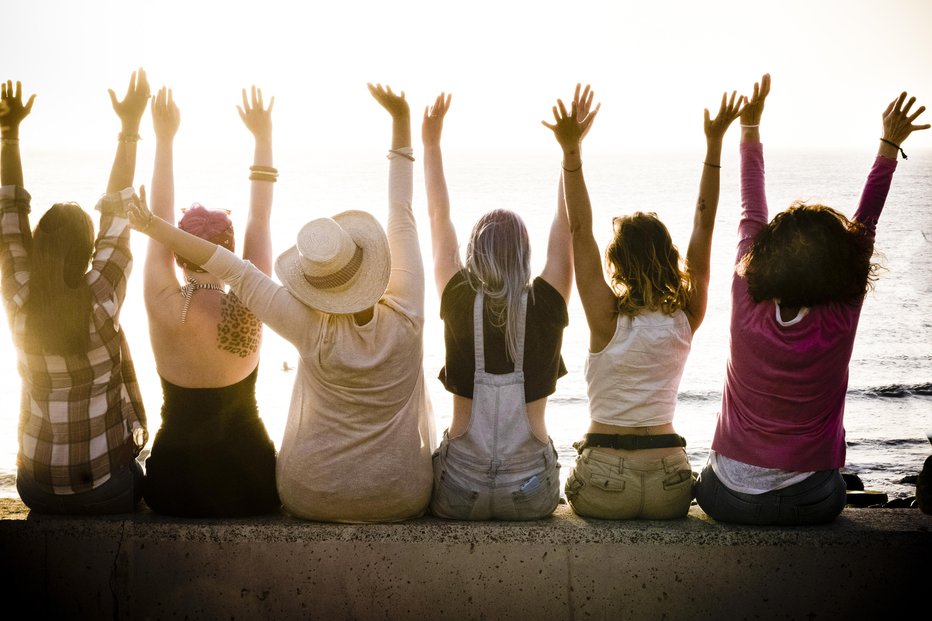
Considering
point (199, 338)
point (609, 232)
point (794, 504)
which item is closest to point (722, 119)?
point (794, 504)

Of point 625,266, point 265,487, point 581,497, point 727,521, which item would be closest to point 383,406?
point 265,487

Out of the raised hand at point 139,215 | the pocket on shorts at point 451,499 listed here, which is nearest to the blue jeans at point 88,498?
the raised hand at point 139,215

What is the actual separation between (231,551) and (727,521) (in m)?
1.95

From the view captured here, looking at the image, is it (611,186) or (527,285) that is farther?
(611,186)

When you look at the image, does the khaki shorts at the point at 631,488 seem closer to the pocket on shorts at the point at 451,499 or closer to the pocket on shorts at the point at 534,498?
the pocket on shorts at the point at 534,498

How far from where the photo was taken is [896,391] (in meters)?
13.0

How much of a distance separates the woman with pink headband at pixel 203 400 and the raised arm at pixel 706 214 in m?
1.82

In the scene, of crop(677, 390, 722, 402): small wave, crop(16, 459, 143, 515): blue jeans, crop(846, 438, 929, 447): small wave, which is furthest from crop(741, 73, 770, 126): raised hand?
crop(677, 390, 722, 402): small wave

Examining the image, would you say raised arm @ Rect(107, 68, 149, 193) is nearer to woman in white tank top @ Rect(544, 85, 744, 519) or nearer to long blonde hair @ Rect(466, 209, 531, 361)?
long blonde hair @ Rect(466, 209, 531, 361)

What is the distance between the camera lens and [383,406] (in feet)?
10.3

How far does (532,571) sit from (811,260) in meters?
1.59

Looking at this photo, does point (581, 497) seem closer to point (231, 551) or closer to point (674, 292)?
point (674, 292)

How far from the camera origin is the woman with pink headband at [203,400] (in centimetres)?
322

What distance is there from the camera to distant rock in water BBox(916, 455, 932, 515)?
344 centimetres
